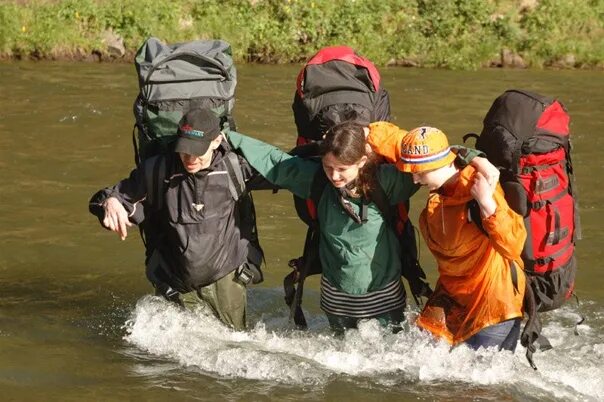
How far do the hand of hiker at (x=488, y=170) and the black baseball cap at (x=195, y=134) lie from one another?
1501 mm

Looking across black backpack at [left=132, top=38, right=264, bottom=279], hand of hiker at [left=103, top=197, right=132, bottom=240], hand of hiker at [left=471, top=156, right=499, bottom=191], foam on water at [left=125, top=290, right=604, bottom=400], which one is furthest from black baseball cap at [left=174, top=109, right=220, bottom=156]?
hand of hiker at [left=471, top=156, right=499, bottom=191]

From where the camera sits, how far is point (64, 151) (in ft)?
41.8

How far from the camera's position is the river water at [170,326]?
6.15m

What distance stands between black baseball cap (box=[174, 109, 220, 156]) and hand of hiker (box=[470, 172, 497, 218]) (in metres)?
1.53

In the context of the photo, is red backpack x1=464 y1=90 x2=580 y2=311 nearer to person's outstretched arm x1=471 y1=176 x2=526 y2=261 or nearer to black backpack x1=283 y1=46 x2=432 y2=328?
person's outstretched arm x1=471 y1=176 x2=526 y2=261

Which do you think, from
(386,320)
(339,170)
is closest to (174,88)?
(339,170)

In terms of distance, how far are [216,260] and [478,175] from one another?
69.5 inches

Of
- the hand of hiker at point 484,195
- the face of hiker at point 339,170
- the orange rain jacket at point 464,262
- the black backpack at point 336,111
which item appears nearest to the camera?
the hand of hiker at point 484,195

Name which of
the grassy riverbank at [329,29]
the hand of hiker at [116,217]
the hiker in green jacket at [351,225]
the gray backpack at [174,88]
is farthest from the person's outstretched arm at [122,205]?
the grassy riverbank at [329,29]

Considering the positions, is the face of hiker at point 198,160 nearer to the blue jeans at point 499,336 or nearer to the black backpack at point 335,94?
the black backpack at point 335,94

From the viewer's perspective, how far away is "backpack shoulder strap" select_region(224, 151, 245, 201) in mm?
6266

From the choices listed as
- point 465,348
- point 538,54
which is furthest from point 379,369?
point 538,54

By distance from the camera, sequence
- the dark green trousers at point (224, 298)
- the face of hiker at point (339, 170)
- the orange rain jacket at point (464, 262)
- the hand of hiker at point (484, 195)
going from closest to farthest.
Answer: the hand of hiker at point (484, 195), the orange rain jacket at point (464, 262), the face of hiker at point (339, 170), the dark green trousers at point (224, 298)

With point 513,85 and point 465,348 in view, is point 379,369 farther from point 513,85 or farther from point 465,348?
point 513,85
